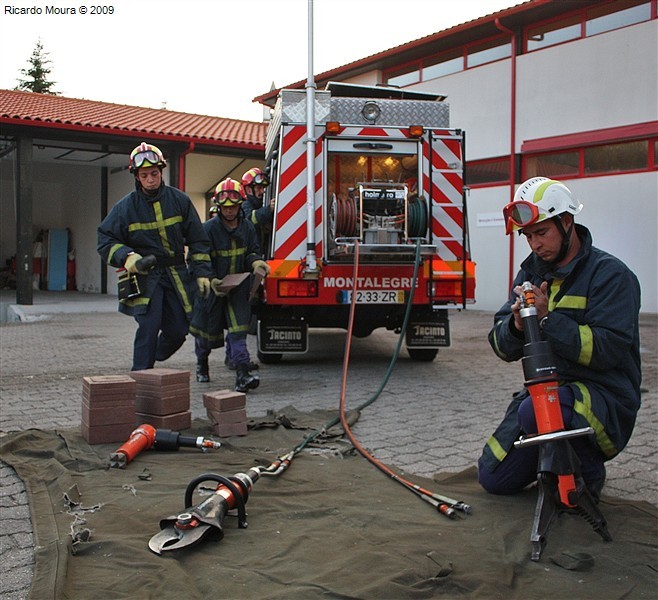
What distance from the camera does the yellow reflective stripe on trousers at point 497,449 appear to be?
3.69 m

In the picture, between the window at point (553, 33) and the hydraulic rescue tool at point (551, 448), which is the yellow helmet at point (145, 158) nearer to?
the hydraulic rescue tool at point (551, 448)

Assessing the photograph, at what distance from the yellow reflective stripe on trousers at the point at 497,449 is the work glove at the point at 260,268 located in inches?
149

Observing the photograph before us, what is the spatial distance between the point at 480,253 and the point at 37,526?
1493cm

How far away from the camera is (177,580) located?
8.87 ft

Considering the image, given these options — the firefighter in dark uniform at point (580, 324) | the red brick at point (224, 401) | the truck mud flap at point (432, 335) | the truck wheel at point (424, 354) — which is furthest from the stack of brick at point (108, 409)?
the truck wheel at point (424, 354)

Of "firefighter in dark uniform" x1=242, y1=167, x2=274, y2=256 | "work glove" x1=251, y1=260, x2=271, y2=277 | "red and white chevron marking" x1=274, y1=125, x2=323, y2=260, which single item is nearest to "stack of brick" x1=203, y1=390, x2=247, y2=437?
"work glove" x1=251, y1=260, x2=271, y2=277

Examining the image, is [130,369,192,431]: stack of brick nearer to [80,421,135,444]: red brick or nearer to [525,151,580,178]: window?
[80,421,135,444]: red brick

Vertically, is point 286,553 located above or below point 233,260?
below

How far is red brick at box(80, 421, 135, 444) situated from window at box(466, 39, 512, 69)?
14471 millimetres

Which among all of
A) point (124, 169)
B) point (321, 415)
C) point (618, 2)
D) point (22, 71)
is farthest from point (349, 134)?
point (22, 71)

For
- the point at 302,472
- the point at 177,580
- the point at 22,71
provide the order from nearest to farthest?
the point at 177,580, the point at 302,472, the point at 22,71

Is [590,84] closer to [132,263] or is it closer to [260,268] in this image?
[260,268]

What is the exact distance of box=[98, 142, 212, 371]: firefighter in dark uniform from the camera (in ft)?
20.0

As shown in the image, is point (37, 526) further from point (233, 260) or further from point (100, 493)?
Answer: point (233, 260)
